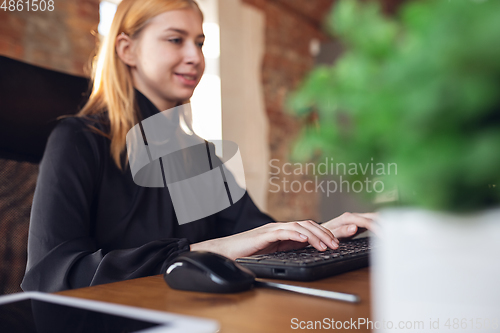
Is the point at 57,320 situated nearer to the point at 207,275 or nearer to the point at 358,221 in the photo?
the point at 207,275

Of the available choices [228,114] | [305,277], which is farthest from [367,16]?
[228,114]

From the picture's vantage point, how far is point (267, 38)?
3.75 m

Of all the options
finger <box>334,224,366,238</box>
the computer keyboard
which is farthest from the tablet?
finger <box>334,224,366,238</box>

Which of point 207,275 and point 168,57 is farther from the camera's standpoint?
point 168,57

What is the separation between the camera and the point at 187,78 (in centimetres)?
131

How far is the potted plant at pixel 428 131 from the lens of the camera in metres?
0.17

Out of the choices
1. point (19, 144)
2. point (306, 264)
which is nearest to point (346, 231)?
point (306, 264)

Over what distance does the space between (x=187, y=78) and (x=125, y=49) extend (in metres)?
0.21

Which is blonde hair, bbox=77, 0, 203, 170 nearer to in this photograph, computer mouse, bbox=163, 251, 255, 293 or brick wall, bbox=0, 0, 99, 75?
computer mouse, bbox=163, 251, 255, 293

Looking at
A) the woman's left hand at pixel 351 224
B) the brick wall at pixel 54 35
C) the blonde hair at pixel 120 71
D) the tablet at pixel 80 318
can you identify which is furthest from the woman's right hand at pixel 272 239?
the brick wall at pixel 54 35

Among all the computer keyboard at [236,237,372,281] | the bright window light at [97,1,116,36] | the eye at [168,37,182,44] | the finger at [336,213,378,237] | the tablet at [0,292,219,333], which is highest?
the bright window light at [97,1,116,36]

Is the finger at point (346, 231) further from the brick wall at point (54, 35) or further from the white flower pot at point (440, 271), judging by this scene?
the brick wall at point (54, 35)

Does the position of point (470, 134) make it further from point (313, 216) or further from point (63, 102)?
point (313, 216)

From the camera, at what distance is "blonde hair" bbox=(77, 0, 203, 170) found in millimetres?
1196
